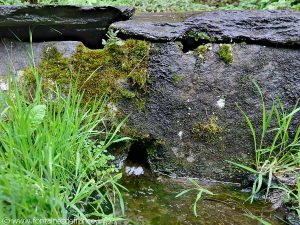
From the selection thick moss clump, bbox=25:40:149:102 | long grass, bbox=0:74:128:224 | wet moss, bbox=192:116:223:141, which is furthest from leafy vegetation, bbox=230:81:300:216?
long grass, bbox=0:74:128:224

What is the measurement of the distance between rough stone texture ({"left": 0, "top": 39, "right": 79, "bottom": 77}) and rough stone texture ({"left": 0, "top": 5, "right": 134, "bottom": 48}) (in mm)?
51

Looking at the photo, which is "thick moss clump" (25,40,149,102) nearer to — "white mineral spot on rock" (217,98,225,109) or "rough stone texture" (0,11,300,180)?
"rough stone texture" (0,11,300,180)

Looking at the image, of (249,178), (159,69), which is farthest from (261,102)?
(159,69)

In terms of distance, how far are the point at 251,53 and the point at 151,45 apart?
0.67m

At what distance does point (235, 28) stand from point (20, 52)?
4.79ft

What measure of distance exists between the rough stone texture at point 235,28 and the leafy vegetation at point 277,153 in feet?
1.20

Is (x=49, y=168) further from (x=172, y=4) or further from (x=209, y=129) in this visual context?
(x=172, y=4)

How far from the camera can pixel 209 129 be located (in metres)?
2.60

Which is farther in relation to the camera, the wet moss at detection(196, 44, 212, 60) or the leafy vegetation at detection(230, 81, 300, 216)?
the wet moss at detection(196, 44, 212, 60)

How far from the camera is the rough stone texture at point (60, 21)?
7.86ft

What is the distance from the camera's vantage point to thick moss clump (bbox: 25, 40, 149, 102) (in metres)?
2.55

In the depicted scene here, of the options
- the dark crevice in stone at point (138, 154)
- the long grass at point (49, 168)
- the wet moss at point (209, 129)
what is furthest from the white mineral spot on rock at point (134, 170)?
the wet moss at point (209, 129)

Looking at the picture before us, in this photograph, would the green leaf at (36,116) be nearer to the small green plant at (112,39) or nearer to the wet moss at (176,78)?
the small green plant at (112,39)

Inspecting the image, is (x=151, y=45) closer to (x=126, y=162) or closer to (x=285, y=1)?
(x=126, y=162)
